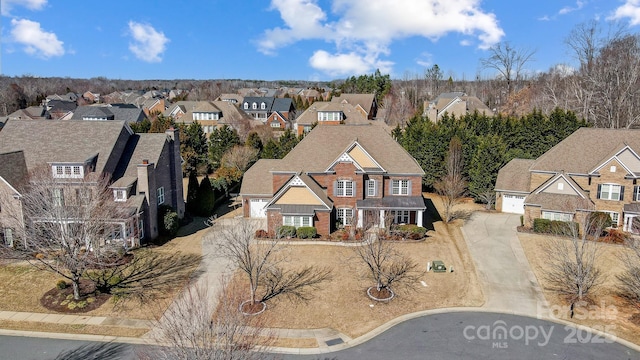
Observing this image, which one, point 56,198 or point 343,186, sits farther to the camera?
point 343,186

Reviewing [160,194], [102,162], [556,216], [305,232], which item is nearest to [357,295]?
[305,232]

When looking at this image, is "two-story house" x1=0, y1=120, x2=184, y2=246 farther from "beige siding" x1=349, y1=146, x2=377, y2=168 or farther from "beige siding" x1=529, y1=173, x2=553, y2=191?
"beige siding" x1=529, y1=173, x2=553, y2=191

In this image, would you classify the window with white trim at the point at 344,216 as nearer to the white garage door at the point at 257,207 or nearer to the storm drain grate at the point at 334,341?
the white garage door at the point at 257,207

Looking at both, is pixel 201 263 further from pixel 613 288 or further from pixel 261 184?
pixel 613 288

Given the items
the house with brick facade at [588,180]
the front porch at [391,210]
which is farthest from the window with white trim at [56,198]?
the house with brick facade at [588,180]

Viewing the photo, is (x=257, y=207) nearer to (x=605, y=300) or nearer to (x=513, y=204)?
(x=513, y=204)

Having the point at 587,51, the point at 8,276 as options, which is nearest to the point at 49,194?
the point at 8,276

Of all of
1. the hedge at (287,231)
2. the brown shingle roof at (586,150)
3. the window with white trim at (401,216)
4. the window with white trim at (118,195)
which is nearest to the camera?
the hedge at (287,231)
